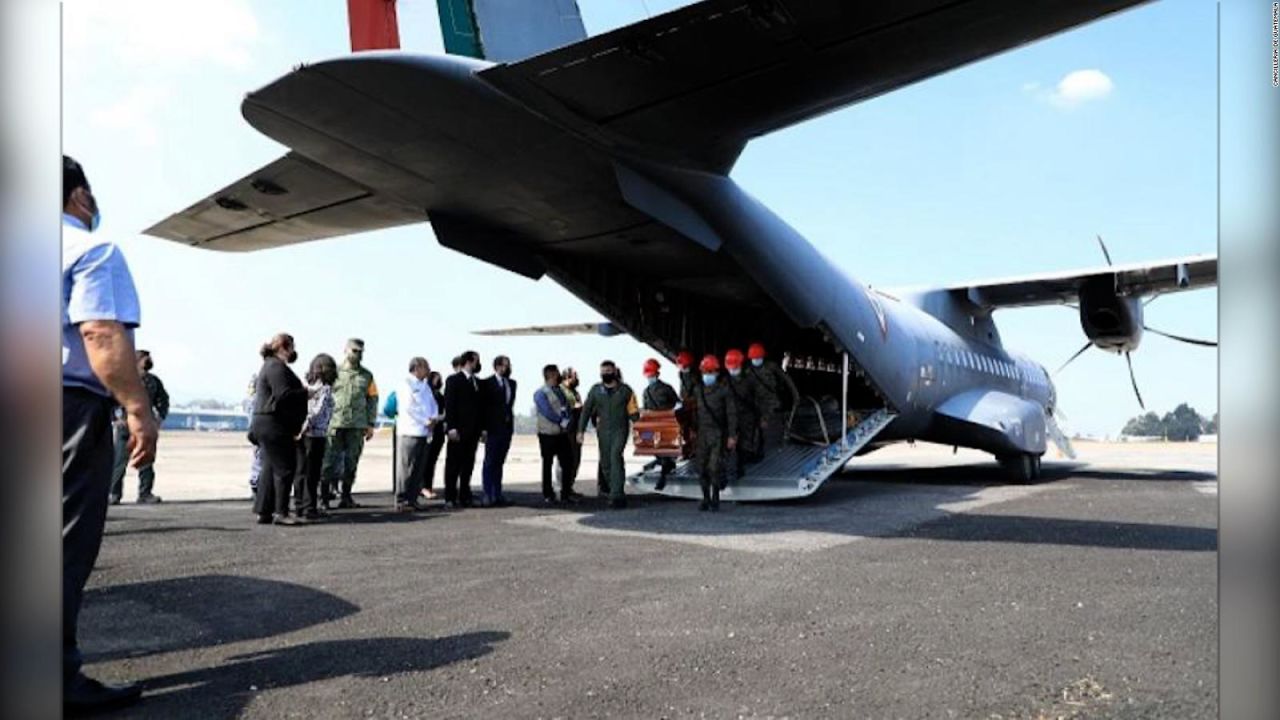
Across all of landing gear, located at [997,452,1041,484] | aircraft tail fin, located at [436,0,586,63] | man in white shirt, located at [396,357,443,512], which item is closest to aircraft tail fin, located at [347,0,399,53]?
aircraft tail fin, located at [436,0,586,63]

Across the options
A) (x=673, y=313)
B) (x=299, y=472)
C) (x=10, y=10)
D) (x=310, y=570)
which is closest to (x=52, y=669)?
(x=10, y=10)

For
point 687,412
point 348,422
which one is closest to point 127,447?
point 348,422

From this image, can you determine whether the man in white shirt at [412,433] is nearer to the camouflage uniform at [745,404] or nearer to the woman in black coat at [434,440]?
the woman in black coat at [434,440]

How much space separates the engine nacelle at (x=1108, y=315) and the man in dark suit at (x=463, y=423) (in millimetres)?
11043

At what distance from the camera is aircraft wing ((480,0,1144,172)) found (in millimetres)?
5375

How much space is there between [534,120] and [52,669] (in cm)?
550

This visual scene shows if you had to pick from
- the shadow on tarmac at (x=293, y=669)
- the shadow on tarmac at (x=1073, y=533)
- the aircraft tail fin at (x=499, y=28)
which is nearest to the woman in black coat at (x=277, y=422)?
the aircraft tail fin at (x=499, y=28)

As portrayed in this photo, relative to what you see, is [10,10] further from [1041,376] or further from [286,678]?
[1041,376]

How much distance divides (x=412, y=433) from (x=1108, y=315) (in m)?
12.3

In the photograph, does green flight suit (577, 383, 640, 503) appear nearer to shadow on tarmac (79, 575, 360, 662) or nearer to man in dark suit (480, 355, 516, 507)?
man in dark suit (480, 355, 516, 507)

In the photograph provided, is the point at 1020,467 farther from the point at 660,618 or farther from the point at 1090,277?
the point at 660,618

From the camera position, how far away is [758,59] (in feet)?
19.4

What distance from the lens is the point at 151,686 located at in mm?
3193

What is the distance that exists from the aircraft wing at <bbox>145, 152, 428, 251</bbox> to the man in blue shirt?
199 inches
